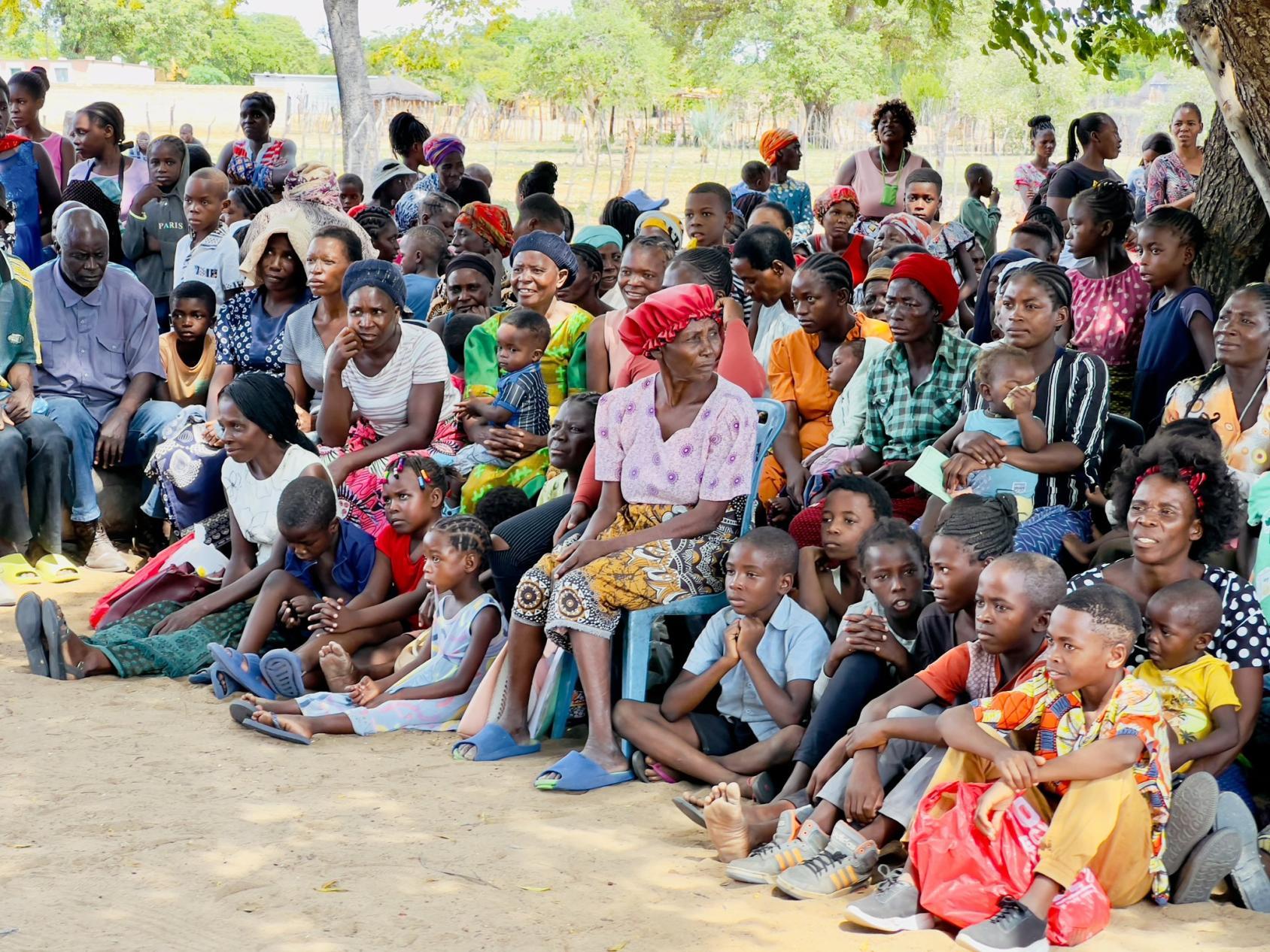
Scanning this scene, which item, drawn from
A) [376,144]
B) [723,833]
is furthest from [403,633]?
[376,144]

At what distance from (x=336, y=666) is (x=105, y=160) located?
5.95 m

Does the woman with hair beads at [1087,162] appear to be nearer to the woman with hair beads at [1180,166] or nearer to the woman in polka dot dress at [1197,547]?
the woman with hair beads at [1180,166]

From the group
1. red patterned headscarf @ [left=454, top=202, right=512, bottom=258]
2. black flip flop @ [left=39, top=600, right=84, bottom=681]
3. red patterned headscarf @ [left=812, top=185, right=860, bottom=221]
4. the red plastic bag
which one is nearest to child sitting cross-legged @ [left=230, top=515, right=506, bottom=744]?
black flip flop @ [left=39, top=600, right=84, bottom=681]

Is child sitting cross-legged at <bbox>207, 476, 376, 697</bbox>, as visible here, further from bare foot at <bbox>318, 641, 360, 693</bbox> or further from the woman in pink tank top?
the woman in pink tank top

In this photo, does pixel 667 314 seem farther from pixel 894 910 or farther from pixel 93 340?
pixel 93 340

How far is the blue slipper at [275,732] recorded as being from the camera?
5363 mm

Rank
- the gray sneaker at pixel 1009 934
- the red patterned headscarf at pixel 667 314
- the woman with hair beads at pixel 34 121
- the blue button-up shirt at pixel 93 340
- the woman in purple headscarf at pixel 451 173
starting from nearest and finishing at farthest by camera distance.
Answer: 1. the gray sneaker at pixel 1009 934
2. the red patterned headscarf at pixel 667 314
3. the blue button-up shirt at pixel 93 340
4. the woman with hair beads at pixel 34 121
5. the woman in purple headscarf at pixel 451 173

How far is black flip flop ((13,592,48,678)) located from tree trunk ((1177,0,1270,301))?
5.01 metres

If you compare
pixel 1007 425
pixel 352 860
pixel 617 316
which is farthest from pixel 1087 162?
pixel 352 860

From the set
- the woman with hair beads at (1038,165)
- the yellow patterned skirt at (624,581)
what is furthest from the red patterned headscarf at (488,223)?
the woman with hair beads at (1038,165)

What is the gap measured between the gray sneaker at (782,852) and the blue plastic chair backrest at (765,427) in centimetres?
153

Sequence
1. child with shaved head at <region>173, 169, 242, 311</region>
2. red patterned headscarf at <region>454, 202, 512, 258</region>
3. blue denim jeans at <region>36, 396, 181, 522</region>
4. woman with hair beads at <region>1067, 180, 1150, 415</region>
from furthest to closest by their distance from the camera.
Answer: child with shaved head at <region>173, 169, 242, 311</region>
red patterned headscarf at <region>454, 202, 512, 258</region>
blue denim jeans at <region>36, 396, 181, 522</region>
woman with hair beads at <region>1067, 180, 1150, 415</region>

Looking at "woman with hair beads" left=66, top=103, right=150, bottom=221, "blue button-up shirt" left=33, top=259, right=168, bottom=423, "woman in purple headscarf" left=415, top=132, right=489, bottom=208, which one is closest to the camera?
"blue button-up shirt" left=33, top=259, right=168, bottom=423

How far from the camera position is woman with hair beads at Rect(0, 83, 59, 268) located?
9.59 metres
